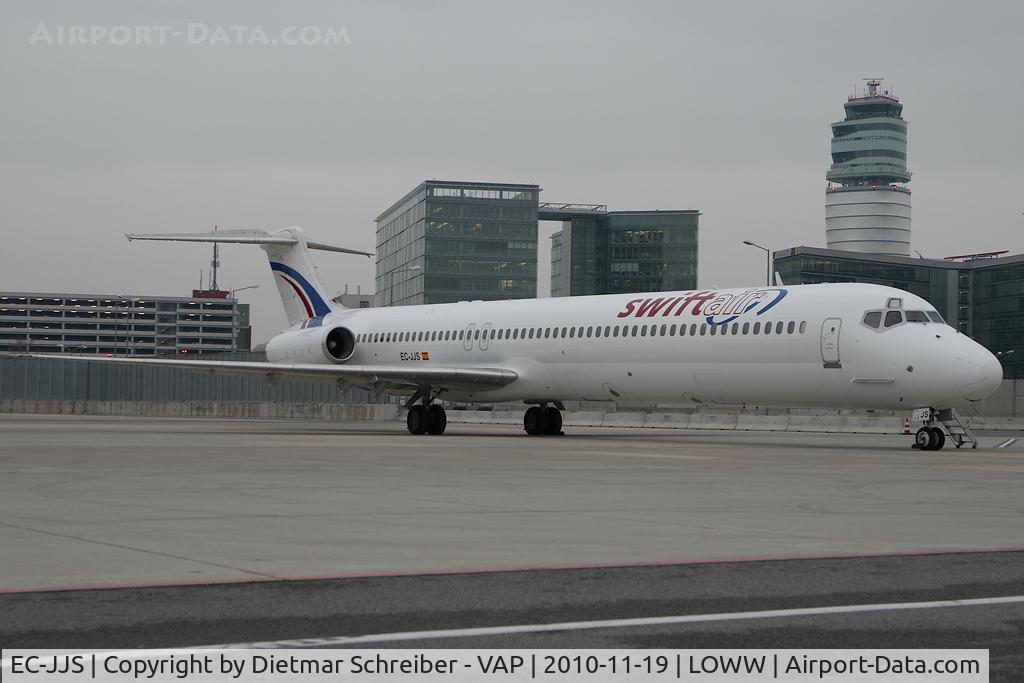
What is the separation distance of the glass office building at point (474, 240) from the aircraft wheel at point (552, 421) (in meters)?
125

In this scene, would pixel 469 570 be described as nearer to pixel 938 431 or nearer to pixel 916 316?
pixel 916 316

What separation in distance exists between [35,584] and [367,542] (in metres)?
2.49

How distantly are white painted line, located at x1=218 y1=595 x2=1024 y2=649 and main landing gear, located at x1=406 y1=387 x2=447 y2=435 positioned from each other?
27339 millimetres

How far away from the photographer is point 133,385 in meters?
68.4

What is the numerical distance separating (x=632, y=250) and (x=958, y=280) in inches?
1764

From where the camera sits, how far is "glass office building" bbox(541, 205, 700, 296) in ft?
548

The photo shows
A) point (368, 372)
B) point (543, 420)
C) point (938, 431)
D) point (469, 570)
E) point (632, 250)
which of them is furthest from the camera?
point (632, 250)

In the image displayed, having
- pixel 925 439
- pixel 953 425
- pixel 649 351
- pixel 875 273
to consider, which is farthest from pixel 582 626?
pixel 875 273

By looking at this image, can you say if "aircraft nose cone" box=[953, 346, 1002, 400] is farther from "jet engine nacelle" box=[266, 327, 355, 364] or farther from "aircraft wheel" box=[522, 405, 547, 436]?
"jet engine nacelle" box=[266, 327, 355, 364]

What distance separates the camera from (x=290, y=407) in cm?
6028

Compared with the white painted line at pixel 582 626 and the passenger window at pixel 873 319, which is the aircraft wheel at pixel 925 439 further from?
the white painted line at pixel 582 626

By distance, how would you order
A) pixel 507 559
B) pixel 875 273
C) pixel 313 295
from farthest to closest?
pixel 875 273 → pixel 313 295 → pixel 507 559

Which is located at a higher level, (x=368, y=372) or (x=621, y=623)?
(x=368, y=372)

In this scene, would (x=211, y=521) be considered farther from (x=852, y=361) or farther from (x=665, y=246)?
(x=665, y=246)
